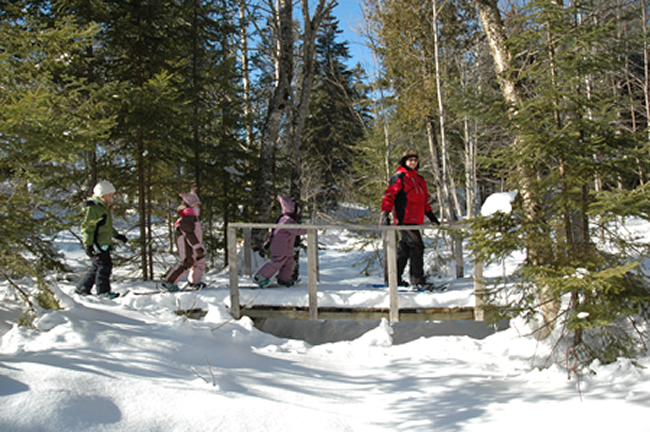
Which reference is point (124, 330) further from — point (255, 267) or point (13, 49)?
point (255, 267)

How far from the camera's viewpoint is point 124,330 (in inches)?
179

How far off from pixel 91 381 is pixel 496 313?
3.84 m

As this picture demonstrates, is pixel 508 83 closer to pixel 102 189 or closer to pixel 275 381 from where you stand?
pixel 275 381

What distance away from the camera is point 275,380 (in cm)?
412

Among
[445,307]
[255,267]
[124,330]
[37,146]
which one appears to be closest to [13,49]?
Answer: [37,146]

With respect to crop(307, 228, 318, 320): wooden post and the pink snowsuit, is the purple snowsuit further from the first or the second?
the pink snowsuit

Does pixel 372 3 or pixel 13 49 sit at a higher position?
pixel 372 3

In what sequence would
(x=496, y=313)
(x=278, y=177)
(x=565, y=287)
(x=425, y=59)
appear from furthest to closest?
(x=425, y=59), (x=278, y=177), (x=496, y=313), (x=565, y=287)

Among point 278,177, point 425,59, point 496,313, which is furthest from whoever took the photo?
point 425,59

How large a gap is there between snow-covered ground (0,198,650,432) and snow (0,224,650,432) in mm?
12

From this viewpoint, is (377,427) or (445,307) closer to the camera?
(377,427)

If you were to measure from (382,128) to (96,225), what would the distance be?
1064cm

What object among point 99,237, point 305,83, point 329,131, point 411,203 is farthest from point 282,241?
point 329,131

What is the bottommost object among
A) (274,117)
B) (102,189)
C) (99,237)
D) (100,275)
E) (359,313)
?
(359,313)
